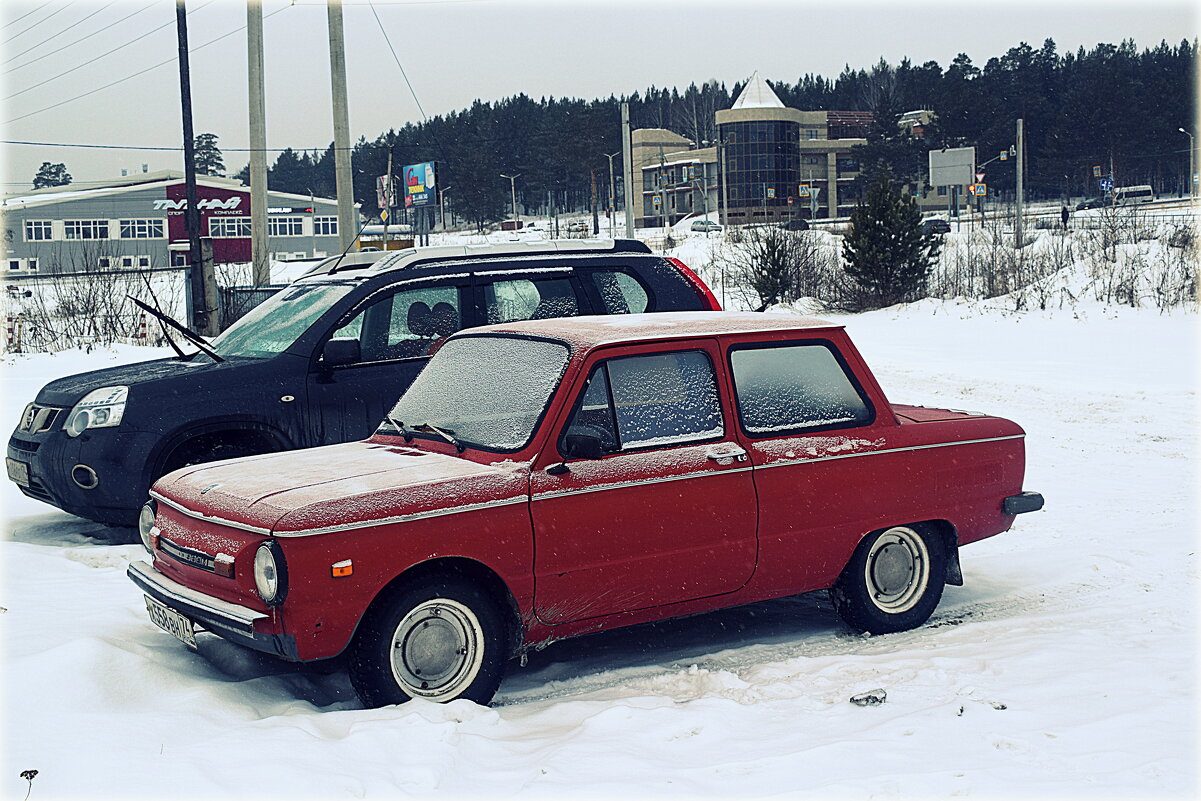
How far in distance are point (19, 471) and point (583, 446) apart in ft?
16.4

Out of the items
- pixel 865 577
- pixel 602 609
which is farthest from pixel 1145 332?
A: pixel 602 609

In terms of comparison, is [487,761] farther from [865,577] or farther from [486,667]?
[865,577]

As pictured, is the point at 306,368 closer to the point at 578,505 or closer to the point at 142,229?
the point at 578,505

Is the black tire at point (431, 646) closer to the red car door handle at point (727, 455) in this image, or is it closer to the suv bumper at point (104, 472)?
the red car door handle at point (727, 455)

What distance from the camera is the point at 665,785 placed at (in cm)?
399

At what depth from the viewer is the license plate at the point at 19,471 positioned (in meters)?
8.14

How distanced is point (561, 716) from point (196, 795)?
1.52 meters

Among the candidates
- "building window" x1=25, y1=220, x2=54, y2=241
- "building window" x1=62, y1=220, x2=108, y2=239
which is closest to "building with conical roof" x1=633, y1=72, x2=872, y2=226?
"building window" x1=62, y1=220, x2=108, y2=239

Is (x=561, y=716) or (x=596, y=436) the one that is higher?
(x=596, y=436)

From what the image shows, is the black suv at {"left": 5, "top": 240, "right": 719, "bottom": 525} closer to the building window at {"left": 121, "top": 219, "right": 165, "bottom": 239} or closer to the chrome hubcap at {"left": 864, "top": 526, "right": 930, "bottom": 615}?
the chrome hubcap at {"left": 864, "top": 526, "right": 930, "bottom": 615}

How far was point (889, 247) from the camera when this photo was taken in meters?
29.9

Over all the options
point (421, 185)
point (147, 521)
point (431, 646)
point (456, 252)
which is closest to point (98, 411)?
point (147, 521)

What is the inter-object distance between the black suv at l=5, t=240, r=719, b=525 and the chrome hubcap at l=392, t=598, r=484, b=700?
334cm

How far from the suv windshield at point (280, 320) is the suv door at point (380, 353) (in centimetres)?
30
